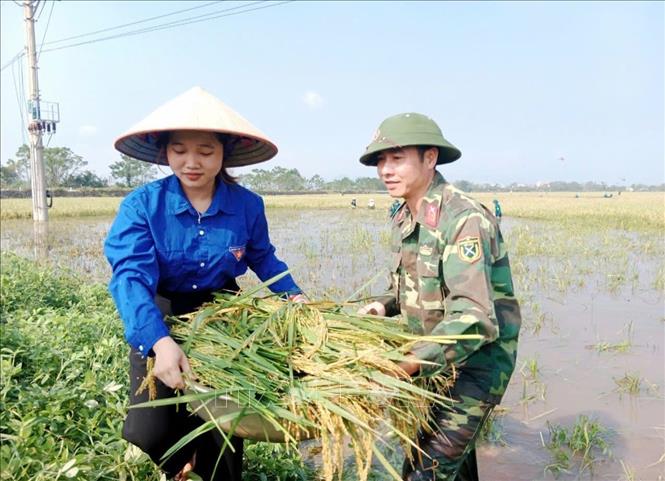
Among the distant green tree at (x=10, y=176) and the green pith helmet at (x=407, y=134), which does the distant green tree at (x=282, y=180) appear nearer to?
the distant green tree at (x=10, y=176)

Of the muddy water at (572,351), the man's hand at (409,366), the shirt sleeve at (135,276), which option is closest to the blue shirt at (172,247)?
the shirt sleeve at (135,276)

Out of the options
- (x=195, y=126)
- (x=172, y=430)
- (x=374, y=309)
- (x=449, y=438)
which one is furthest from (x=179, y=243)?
(x=449, y=438)

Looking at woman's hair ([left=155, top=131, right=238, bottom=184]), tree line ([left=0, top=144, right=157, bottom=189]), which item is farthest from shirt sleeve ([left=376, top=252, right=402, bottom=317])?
tree line ([left=0, top=144, right=157, bottom=189])

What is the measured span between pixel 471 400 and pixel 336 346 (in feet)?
1.82

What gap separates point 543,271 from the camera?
26.4 feet

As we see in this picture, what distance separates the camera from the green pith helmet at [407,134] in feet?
5.51

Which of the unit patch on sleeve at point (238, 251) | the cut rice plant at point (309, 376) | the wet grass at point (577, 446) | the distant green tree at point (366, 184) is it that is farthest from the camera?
the distant green tree at point (366, 184)

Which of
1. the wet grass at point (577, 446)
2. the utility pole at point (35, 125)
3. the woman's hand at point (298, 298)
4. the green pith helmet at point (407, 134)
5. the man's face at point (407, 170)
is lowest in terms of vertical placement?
the wet grass at point (577, 446)

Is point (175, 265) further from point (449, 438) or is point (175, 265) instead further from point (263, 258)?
point (449, 438)

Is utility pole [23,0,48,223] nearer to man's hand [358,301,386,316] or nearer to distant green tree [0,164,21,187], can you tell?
man's hand [358,301,386,316]

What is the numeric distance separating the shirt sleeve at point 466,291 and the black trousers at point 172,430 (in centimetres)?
81

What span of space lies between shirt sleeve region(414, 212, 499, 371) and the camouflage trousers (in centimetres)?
30

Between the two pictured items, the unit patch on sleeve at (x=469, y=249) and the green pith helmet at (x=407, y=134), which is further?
the green pith helmet at (x=407, y=134)

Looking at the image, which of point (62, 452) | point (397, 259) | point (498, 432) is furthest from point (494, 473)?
point (62, 452)
